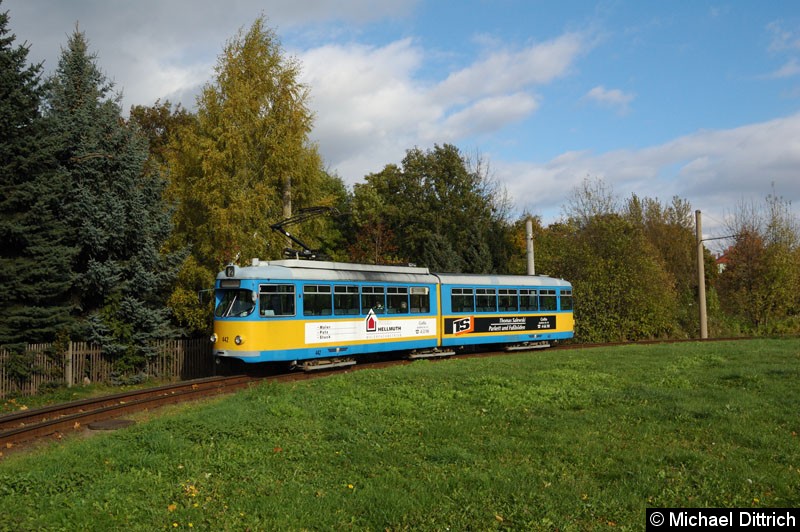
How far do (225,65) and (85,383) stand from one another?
13.3 m

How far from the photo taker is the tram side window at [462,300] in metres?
22.5

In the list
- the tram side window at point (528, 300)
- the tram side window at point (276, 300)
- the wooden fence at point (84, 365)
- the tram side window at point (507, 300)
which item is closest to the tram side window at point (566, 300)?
the tram side window at point (528, 300)

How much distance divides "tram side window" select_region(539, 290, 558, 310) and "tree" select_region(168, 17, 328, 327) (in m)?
10.6

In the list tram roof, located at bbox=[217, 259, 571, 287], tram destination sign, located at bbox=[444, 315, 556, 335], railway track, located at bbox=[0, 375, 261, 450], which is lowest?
railway track, located at bbox=[0, 375, 261, 450]

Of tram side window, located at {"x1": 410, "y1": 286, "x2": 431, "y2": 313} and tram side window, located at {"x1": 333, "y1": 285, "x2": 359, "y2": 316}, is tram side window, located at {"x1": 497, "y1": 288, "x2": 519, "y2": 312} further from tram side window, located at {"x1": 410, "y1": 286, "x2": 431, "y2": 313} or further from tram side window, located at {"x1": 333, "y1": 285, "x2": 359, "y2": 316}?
tram side window, located at {"x1": 333, "y1": 285, "x2": 359, "y2": 316}

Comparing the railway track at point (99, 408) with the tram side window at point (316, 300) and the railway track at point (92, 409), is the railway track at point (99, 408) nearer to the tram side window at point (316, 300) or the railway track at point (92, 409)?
the railway track at point (92, 409)

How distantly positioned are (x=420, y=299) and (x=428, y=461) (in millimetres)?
13351

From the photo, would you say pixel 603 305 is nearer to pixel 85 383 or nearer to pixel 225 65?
pixel 225 65

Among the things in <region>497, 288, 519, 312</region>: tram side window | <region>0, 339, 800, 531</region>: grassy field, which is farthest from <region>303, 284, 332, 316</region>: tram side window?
<region>497, 288, 519, 312</region>: tram side window

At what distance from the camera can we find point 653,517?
6102 millimetres

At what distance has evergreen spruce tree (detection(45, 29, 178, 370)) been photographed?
18.3 m

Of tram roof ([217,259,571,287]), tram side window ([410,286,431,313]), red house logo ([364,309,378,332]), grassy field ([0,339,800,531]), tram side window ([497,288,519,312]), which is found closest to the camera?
grassy field ([0,339,800,531])

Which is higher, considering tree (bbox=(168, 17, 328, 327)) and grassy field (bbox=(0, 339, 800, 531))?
tree (bbox=(168, 17, 328, 327))

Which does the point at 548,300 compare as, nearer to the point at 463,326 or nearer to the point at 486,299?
the point at 486,299
